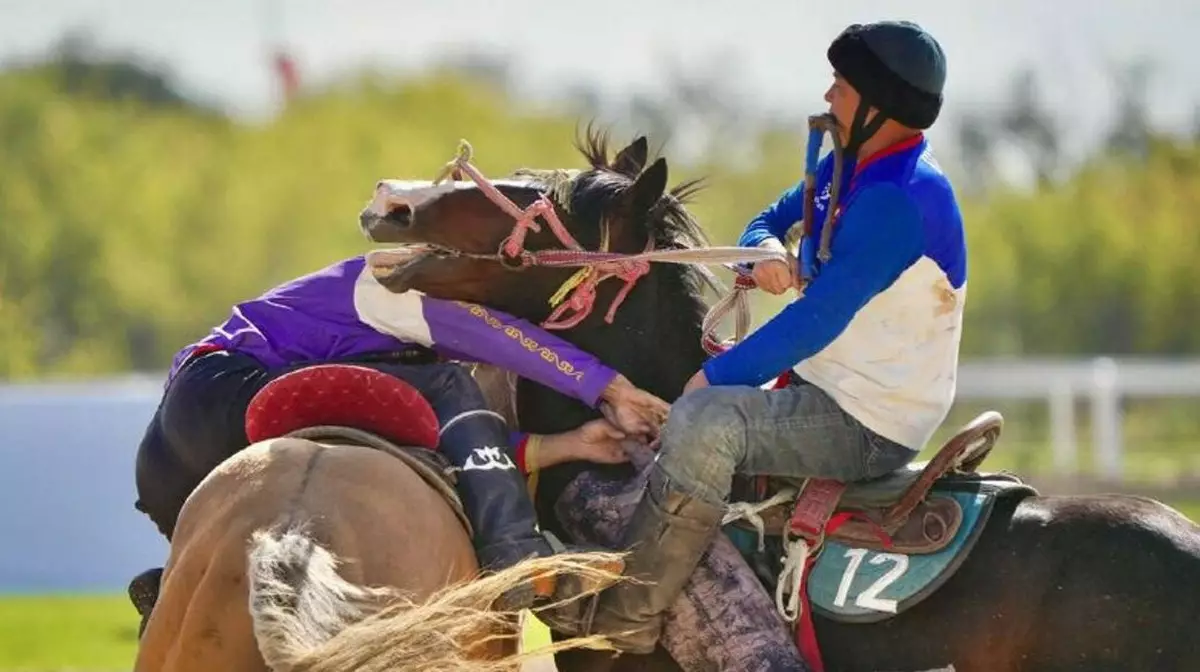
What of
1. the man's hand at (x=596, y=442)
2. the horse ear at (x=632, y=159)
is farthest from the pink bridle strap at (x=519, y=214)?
the man's hand at (x=596, y=442)

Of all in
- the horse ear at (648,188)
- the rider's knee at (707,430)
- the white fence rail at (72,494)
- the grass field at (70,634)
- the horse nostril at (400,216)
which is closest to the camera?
the rider's knee at (707,430)

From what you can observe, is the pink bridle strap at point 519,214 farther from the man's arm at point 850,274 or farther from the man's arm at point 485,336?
the man's arm at point 850,274

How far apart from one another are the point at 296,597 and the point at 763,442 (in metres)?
1.30

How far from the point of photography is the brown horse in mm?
3959

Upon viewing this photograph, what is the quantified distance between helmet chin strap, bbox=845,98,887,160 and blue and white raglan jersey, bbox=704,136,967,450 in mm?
60

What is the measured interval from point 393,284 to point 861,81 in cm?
139

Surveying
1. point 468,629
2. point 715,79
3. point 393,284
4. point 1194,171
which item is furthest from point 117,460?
point 715,79

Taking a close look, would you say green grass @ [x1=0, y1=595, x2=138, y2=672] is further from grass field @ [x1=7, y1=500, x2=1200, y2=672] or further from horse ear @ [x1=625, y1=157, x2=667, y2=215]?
horse ear @ [x1=625, y1=157, x2=667, y2=215]

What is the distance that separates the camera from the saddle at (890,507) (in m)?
4.64

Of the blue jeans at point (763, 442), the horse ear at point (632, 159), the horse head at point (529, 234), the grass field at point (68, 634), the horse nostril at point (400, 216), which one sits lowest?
the blue jeans at point (763, 442)

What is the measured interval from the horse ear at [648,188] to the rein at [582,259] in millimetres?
98

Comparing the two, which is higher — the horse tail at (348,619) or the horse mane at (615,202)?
the horse mane at (615,202)

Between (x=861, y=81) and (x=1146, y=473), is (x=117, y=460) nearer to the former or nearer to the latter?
(x=861, y=81)

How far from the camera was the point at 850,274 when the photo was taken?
4504 mm
